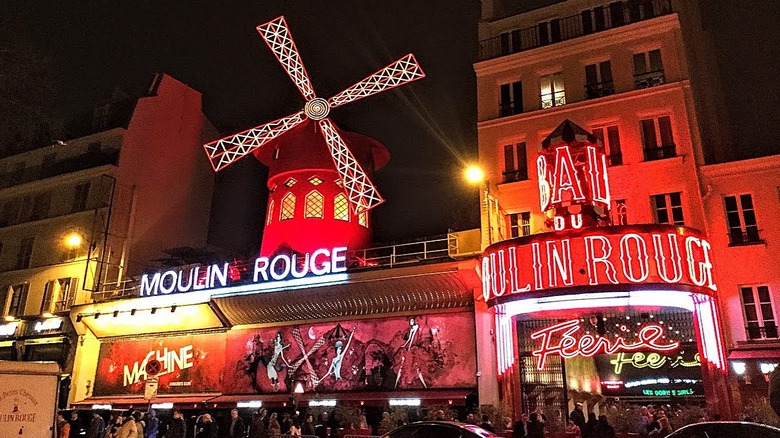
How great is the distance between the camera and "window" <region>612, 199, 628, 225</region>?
14383 mm

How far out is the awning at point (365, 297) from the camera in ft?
51.0

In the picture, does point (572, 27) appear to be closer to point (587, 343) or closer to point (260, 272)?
point (587, 343)

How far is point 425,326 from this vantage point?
16172mm

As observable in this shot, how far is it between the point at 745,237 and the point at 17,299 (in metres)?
24.7

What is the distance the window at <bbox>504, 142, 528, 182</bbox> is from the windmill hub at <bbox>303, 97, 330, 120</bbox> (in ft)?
21.1

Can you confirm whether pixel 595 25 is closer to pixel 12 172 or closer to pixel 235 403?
pixel 235 403

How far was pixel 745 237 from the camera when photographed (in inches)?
536

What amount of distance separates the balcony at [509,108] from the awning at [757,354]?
7889mm

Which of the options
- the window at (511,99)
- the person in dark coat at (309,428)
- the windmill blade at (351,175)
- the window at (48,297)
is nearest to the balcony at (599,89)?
the window at (511,99)

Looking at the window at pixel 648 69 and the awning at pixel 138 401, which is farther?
the awning at pixel 138 401

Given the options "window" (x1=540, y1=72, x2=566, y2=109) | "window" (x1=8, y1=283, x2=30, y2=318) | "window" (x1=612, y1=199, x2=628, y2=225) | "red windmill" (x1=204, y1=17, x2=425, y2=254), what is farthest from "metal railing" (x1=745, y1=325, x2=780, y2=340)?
"window" (x1=8, y1=283, x2=30, y2=318)

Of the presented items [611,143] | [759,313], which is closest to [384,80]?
[611,143]

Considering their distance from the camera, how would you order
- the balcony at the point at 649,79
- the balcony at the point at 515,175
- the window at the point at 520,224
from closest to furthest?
the balcony at the point at 649,79 → the window at the point at 520,224 → the balcony at the point at 515,175

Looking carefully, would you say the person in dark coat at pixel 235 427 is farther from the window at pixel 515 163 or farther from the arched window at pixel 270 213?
the window at pixel 515 163
